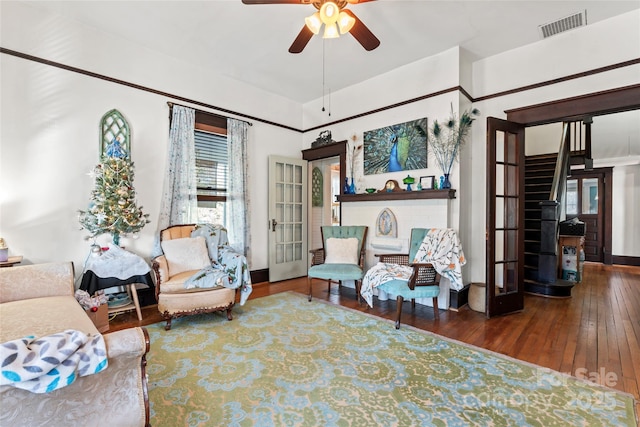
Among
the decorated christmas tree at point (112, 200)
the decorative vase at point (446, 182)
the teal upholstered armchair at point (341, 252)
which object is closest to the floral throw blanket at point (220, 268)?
the decorated christmas tree at point (112, 200)

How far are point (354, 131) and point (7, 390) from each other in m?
4.53

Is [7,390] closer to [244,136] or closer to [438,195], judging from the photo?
[438,195]

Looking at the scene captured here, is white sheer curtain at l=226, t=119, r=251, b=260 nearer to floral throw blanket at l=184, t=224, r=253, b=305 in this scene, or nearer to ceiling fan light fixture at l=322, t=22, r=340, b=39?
floral throw blanket at l=184, t=224, r=253, b=305

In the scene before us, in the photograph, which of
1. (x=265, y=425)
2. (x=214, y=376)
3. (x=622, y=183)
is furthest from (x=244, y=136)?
(x=622, y=183)

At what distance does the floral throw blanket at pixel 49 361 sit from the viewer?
0.96 meters

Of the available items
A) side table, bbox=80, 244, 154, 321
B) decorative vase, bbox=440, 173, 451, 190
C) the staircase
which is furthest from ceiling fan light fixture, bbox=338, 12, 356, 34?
the staircase

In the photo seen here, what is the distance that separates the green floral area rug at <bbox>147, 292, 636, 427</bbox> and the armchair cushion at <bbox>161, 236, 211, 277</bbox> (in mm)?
685

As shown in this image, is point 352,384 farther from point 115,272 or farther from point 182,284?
point 115,272

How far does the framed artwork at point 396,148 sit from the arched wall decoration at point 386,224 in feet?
2.11

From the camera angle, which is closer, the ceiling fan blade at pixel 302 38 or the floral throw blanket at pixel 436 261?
the ceiling fan blade at pixel 302 38

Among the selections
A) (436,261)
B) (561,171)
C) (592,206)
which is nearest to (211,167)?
(436,261)

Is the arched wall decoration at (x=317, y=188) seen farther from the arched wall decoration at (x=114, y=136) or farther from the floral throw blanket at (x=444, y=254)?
the arched wall decoration at (x=114, y=136)

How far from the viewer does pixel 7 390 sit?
0.99 metres

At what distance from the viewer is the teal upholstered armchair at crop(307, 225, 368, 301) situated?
3.88 metres
